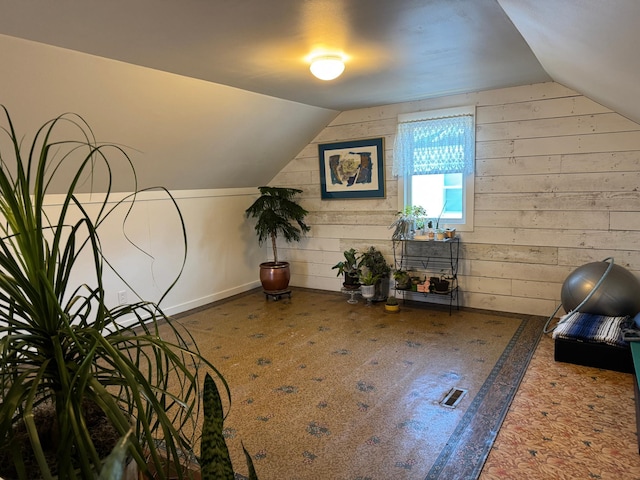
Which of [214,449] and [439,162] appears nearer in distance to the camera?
[214,449]

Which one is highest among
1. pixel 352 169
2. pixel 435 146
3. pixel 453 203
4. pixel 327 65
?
pixel 327 65

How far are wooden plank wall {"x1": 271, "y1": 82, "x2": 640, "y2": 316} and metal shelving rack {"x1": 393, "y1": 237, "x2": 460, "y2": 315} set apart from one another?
0.11 meters

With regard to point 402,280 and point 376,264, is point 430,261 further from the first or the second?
point 376,264

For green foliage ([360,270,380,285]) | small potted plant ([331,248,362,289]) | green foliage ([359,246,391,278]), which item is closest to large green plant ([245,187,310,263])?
small potted plant ([331,248,362,289])

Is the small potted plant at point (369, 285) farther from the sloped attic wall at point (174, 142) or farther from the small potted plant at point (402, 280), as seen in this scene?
the sloped attic wall at point (174, 142)

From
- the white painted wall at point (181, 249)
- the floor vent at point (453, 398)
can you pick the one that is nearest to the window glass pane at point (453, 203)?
the floor vent at point (453, 398)

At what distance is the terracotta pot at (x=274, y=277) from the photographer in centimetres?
511

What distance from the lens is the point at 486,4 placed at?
2.05 meters

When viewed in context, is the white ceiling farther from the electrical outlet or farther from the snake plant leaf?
the electrical outlet

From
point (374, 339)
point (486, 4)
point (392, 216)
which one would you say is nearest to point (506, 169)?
point (392, 216)

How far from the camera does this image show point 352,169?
16.8ft

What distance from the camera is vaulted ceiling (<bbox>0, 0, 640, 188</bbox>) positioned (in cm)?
187

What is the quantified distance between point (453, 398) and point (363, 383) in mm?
597

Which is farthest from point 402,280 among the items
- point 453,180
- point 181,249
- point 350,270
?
point 181,249
